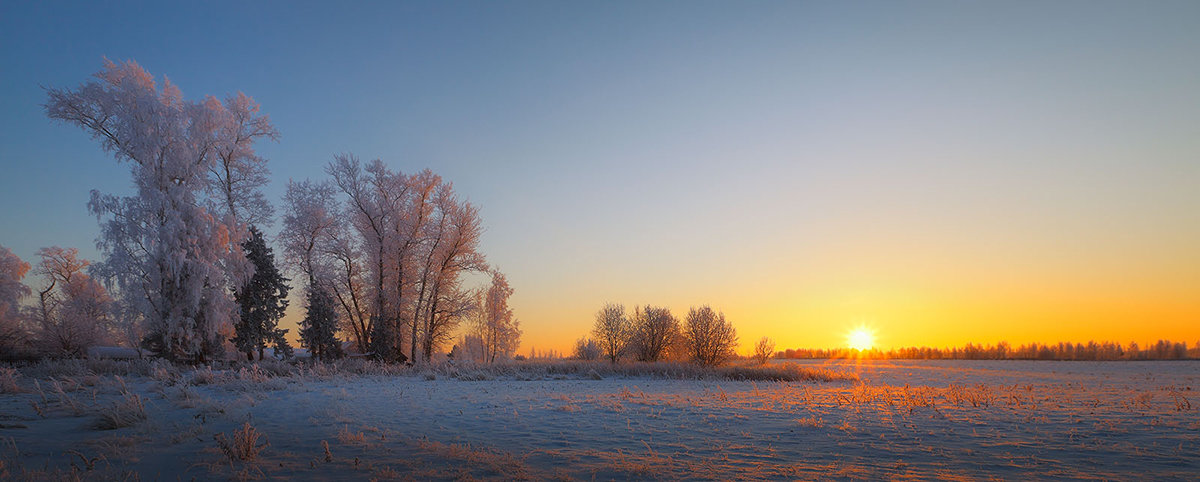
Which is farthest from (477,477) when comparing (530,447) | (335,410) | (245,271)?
(245,271)

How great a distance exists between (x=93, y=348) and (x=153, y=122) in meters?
26.1

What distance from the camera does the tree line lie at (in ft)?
73.3

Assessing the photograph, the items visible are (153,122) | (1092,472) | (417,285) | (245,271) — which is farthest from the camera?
(417,285)

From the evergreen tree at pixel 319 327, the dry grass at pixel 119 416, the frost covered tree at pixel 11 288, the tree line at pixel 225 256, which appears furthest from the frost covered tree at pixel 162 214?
the frost covered tree at pixel 11 288

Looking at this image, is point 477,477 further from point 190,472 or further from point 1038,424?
point 1038,424

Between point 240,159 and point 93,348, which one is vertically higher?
point 240,159

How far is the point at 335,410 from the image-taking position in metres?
11.4

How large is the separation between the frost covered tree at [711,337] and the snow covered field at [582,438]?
68.0 ft

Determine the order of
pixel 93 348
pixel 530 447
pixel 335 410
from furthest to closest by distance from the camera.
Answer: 1. pixel 93 348
2. pixel 335 410
3. pixel 530 447

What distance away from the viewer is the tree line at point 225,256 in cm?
2234

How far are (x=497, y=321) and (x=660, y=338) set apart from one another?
17.2 m

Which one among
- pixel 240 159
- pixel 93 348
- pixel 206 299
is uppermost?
pixel 240 159

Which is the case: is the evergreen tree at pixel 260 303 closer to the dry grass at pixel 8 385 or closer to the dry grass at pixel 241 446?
the dry grass at pixel 8 385

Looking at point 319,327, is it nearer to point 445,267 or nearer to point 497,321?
point 445,267
